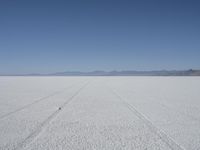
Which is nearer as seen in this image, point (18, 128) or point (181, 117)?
point (18, 128)

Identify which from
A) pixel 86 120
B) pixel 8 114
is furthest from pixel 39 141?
pixel 8 114

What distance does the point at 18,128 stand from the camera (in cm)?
456

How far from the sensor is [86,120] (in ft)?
17.6

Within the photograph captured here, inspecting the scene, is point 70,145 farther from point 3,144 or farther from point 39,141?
point 3,144

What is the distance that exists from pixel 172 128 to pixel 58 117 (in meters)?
3.01

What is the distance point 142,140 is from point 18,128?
277cm

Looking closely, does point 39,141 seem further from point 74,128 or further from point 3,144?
point 74,128

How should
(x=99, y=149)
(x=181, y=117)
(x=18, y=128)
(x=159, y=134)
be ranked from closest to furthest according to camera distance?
(x=99, y=149) → (x=159, y=134) → (x=18, y=128) → (x=181, y=117)

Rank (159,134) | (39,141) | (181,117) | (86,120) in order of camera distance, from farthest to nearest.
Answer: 1. (181,117)
2. (86,120)
3. (159,134)
4. (39,141)

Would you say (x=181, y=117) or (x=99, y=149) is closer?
(x=99, y=149)

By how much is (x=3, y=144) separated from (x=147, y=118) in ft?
11.9

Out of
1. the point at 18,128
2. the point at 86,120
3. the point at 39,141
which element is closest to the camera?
the point at 39,141

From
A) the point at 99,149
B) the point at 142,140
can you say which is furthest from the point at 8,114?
the point at 142,140

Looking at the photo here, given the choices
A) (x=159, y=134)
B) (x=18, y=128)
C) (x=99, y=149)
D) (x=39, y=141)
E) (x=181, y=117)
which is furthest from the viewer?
(x=181, y=117)
